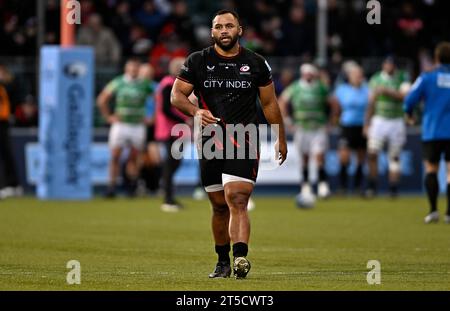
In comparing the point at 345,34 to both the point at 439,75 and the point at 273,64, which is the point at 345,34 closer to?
the point at 273,64

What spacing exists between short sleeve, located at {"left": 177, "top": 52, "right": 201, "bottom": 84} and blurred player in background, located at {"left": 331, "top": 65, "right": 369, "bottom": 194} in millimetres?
14661

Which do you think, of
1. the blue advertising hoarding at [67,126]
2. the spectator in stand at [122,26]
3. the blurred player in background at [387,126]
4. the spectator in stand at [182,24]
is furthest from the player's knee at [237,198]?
the spectator in stand at [122,26]

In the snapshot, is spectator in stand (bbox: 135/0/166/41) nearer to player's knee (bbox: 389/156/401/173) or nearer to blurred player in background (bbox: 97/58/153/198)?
blurred player in background (bbox: 97/58/153/198)

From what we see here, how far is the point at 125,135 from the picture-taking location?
2462 cm

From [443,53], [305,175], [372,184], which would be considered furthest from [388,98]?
[443,53]

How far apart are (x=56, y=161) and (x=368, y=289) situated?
14411 mm

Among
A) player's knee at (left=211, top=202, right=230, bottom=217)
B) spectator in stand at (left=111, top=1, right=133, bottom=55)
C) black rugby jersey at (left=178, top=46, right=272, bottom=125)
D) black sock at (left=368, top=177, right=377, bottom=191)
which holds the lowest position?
black sock at (left=368, top=177, right=377, bottom=191)

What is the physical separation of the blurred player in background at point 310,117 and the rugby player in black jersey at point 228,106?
1351 centimetres

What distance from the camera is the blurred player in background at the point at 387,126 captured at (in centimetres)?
2512

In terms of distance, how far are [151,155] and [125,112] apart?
6.03 ft

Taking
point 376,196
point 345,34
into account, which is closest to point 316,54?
point 345,34

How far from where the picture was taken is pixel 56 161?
24.0 metres

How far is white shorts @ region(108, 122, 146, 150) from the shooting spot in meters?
24.5

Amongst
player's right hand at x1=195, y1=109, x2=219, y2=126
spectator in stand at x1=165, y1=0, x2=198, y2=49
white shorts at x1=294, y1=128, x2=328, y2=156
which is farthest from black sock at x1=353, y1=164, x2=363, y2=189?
player's right hand at x1=195, y1=109, x2=219, y2=126
